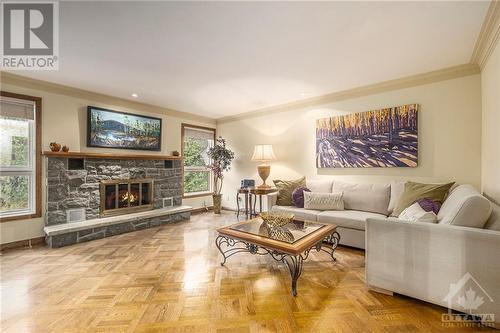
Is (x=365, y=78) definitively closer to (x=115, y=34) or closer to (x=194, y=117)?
(x=115, y=34)

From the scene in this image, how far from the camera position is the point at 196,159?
5434 mm

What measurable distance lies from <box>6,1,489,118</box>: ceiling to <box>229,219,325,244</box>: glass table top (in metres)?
1.92

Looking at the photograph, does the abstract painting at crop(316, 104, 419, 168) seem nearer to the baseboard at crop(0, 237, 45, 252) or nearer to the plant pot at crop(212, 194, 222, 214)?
the plant pot at crop(212, 194, 222, 214)

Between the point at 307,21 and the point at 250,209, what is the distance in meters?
3.55

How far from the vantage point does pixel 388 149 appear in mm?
3354

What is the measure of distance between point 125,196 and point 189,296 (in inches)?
→ 111

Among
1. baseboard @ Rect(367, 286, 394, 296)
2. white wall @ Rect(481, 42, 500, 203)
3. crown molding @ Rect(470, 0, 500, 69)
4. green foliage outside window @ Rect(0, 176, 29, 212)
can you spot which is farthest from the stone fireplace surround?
crown molding @ Rect(470, 0, 500, 69)

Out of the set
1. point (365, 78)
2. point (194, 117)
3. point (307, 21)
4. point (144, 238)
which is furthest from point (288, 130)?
point (144, 238)

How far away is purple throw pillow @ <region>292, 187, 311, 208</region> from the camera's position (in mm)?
3551

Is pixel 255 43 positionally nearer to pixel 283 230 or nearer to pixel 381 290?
pixel 283 230

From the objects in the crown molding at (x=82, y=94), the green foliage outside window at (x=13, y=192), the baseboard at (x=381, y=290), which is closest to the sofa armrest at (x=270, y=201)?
the baseboard at (x=381, y=290)

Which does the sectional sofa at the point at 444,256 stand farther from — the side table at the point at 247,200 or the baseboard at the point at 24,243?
the baseboard at the point at 24,243

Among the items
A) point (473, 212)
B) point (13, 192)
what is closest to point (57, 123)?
point (13, 192)

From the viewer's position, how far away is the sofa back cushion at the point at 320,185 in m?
3.69
